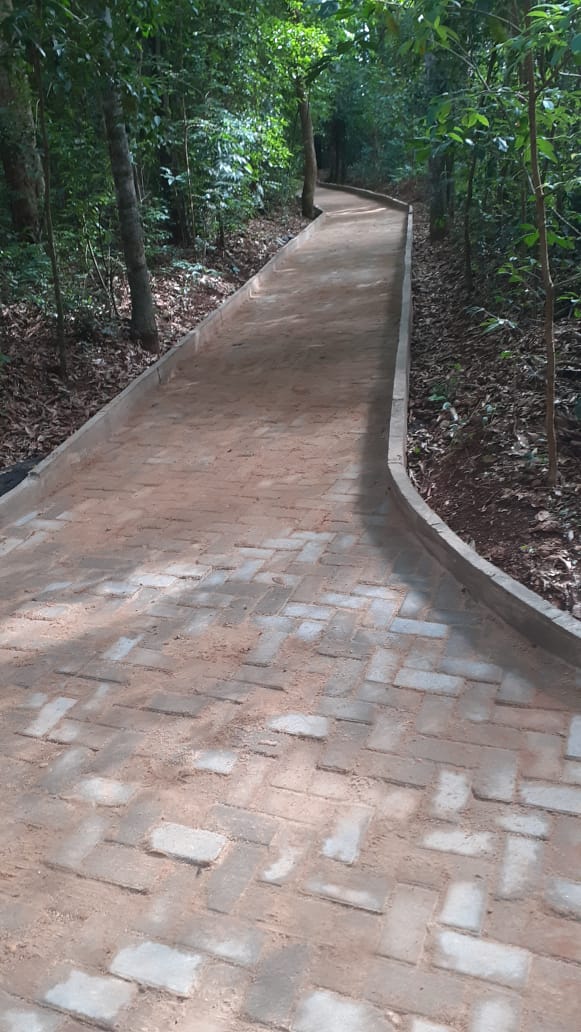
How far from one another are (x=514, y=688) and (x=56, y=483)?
3980 millimetres

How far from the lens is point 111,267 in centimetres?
895

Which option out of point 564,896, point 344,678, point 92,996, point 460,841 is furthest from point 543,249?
point 92,996

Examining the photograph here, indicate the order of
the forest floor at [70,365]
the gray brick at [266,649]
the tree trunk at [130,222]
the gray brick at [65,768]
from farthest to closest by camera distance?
1. the tree trunk at [130,222]
2. the forest floor at [70,365]
3. the gray brick at [266,649]
4. the gray brick at [65,768]

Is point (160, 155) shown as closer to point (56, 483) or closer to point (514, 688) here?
point (56, 483)

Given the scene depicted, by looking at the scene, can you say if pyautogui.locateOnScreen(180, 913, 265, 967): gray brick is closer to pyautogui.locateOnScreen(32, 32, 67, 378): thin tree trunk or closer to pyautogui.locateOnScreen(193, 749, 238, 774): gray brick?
pyautogui.locateOnScreen(193, 749, 238, 774): gray brick

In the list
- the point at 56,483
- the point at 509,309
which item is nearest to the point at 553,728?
the point at 56,483

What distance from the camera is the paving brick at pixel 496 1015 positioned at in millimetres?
1854

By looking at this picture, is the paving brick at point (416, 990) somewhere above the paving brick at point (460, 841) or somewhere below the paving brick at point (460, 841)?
below

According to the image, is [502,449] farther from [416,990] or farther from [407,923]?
[416,990]

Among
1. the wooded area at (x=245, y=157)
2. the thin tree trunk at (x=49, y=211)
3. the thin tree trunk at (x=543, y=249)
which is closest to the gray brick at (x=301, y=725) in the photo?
the wooded area at (x=245, y=157)

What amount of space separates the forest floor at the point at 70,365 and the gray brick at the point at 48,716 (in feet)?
8.75

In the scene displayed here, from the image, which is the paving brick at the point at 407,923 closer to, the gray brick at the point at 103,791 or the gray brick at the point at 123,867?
the gray brick at the point at 123,867

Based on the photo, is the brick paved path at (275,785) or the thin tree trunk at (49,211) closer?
the brick paved path at (275,785)

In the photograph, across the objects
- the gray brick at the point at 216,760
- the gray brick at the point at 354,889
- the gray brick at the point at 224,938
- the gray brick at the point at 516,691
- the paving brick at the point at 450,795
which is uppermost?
the gray brick at the point at 516,691
